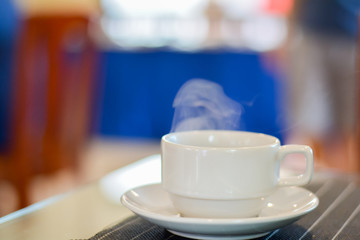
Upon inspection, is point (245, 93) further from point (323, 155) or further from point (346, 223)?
point (346, 223)

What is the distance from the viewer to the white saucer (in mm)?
420

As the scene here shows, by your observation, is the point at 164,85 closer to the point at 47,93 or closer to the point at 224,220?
the point at 47,93

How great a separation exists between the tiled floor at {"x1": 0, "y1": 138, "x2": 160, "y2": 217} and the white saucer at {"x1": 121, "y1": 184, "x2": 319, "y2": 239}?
3.41ft

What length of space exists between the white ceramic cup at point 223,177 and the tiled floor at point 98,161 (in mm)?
1104

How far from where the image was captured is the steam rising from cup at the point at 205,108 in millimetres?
619

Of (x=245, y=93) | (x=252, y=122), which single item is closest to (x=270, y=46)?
(x=245, y=93)

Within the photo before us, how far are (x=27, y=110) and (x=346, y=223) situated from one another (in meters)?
1.01

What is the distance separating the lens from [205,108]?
0.62 metres

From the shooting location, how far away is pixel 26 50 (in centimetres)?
128

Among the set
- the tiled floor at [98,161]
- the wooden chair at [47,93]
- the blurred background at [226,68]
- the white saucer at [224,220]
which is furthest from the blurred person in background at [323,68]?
the white saucer at [224,220]

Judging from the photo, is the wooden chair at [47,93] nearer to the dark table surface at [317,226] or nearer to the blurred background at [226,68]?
the blurred background at [226,68]

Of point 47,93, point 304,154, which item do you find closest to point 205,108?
point 304,154

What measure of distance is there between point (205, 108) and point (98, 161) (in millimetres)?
2333

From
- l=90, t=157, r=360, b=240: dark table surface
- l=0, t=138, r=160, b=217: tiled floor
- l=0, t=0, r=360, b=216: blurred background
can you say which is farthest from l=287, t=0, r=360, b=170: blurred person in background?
l=90, t=157, r=360, b=240: dark table surface
